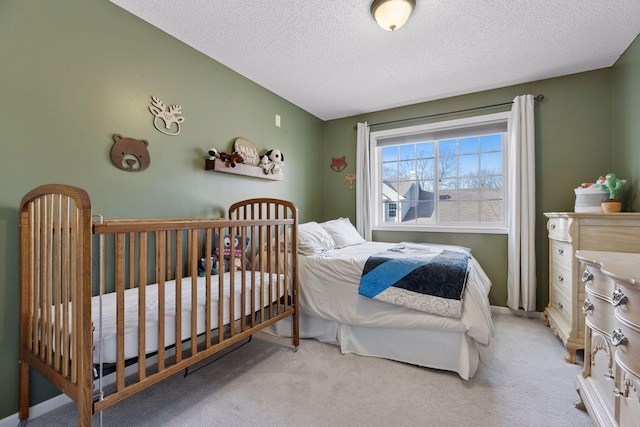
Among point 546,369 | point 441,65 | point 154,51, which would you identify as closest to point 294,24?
point 154,51

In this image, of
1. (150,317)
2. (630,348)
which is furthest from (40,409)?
(630,348)

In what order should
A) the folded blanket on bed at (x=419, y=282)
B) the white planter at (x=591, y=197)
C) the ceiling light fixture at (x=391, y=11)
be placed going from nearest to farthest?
1. the ceiling light fixture at (x=391, y=11)
2. the folded blanket on bed at (x=419, y=282)
3. the white planter at (x=591, y=197)

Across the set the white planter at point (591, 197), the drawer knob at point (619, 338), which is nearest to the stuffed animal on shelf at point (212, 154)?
the drawer knob at point (619, 338)

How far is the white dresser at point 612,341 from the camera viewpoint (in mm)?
857

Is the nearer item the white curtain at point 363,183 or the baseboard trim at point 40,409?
the baseboard trim at point 40,409

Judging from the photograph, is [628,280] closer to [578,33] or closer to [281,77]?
[578,33]

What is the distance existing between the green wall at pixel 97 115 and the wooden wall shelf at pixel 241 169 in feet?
0.32

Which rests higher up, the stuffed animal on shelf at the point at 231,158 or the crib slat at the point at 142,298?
Result: the stuffed animal on shelf at the point at 231,158

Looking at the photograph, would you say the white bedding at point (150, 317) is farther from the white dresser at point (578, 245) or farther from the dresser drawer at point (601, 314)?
the white dresser at point (578, 245)

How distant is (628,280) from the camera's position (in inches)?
32.0

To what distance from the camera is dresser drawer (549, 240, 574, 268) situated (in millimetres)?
2061

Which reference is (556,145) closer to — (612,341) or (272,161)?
(612,341)

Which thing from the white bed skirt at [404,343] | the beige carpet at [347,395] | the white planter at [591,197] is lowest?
the beige carpet at [347,395]

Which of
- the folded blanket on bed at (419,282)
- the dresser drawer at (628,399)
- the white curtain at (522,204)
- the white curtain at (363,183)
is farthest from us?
the white curtain at (363,183)
